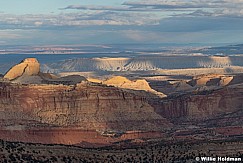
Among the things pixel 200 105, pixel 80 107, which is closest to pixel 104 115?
pixel 80 107

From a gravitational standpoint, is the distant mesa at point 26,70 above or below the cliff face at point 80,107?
above

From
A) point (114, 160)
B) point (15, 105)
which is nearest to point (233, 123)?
point (15, 105)

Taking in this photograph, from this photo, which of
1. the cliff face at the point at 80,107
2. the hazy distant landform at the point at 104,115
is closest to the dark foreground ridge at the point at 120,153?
the hazy distant landform at the point at 104,115

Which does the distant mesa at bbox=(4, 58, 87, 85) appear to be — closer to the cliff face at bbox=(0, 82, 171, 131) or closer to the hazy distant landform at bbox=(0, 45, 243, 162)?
the hazy distant landform at bbox=(0, 45, 243, 162)

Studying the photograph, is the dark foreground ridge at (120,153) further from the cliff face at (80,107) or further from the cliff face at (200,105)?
the cliff face at (200,105)

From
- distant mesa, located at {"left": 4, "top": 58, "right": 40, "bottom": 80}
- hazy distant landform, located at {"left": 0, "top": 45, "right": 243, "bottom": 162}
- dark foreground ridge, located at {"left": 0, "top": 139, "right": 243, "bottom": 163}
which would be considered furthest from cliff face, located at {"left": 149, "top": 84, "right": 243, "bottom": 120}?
dark foreground ridge, located at {"left": 0, "top": 139, "right": 243, "bottom": 163}
